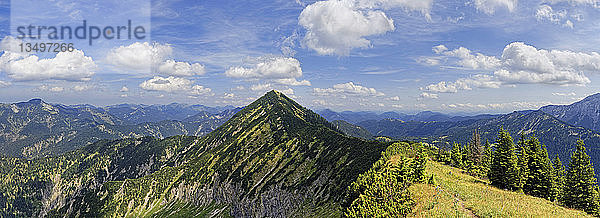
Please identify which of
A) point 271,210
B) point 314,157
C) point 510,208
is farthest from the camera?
point 314,157

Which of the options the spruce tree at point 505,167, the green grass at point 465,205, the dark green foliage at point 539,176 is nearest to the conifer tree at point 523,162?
the dark green foliage at point 539,176

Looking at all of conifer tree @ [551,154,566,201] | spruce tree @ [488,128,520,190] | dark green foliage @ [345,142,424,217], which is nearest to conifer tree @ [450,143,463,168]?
conifer tree @ [551,154,566,201]

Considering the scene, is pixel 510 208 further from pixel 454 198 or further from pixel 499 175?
pixel 499 175

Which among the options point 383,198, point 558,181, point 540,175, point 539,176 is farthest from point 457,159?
point 383,198

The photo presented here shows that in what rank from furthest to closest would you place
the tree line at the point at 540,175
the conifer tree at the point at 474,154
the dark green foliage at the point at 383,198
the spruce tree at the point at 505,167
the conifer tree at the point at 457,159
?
the conifer tree at the point at 457,159 → the conifer tree at the point at 474,154 → the tree line at the point at 540,175 → the spruce tree at the point at 505,167 → the dark green foliage at the point at 383,198

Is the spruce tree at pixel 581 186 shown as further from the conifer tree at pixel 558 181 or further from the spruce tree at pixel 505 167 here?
the spruce tree at pixel 505 167

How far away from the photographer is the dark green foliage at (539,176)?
64812 mm

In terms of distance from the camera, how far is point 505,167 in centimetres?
6203

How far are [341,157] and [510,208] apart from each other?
358 feet

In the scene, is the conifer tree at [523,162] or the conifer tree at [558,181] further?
the conifer tree at [558,181]

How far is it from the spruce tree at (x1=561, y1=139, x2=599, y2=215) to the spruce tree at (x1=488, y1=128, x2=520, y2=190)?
14834 mm

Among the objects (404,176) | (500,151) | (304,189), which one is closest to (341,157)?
(304,189)

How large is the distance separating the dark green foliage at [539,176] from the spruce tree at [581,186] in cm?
358

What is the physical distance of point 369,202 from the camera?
3544 cm
